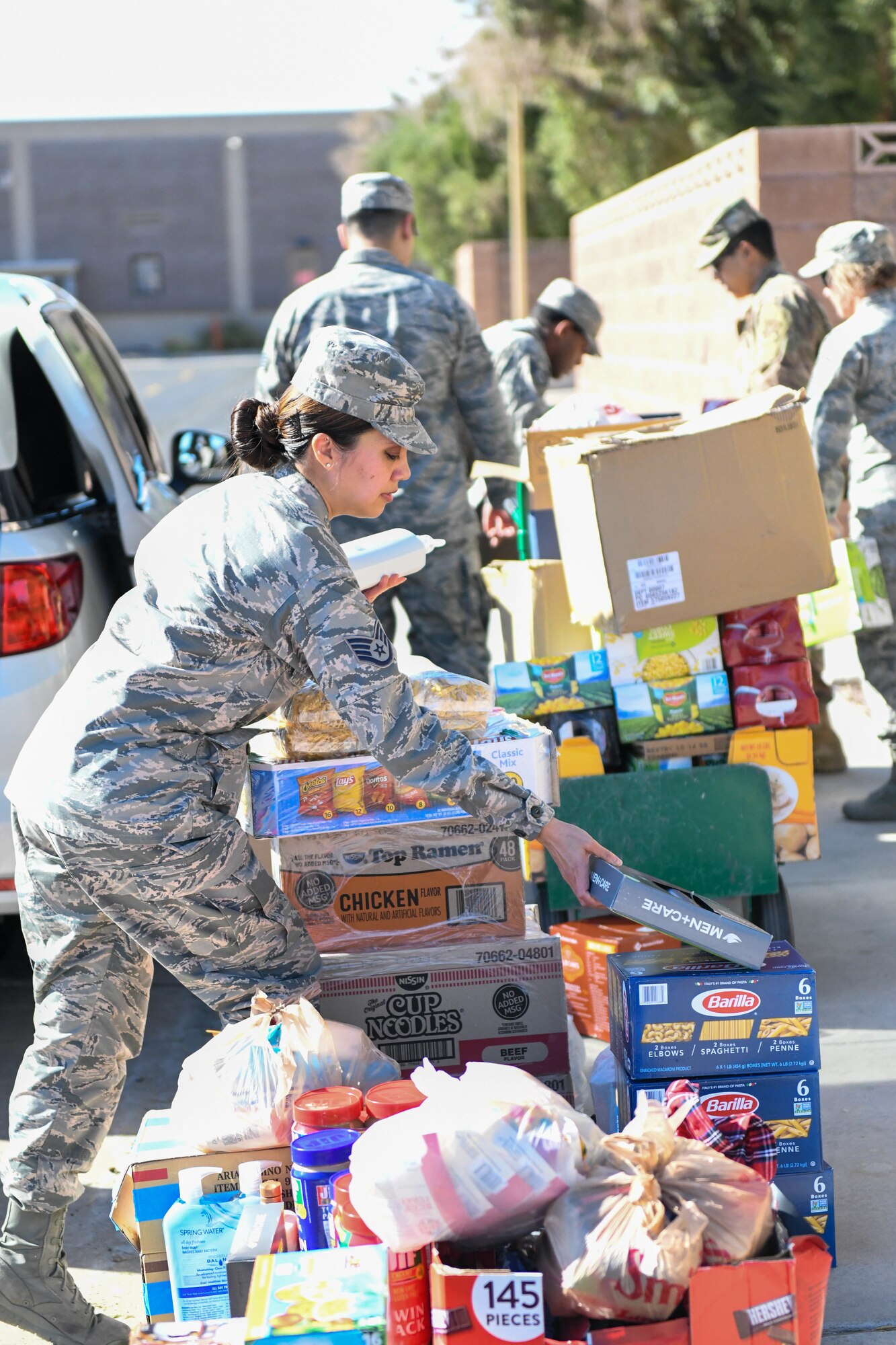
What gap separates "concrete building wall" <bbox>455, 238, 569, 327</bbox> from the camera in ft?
102

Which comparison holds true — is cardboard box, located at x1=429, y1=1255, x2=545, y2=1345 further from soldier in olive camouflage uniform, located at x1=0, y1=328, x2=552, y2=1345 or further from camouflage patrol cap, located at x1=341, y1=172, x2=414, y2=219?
camouflage patrol cap, located at x1=341, y1=172, x2=414, y2=219

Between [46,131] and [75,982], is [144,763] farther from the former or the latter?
[46,131]

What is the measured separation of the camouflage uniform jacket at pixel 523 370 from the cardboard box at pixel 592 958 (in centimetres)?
281

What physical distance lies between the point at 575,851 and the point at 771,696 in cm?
180

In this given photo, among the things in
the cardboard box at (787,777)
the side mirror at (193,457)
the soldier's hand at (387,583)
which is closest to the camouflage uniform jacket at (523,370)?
the side mirror at (193,457)

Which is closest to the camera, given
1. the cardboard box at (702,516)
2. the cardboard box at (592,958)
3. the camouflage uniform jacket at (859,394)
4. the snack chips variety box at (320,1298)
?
the snack chips variety box at (320,1298)

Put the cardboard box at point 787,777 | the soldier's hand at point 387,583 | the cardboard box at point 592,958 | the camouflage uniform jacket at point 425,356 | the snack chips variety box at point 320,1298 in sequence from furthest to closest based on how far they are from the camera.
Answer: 1. the camouflage uniform jacket at point 425,356
2. the cardboard box at point 787,777
3. the cardboard box at point 592,958
4. the soldier's hand at point 387,583
5. the snack chips variety box at point 320,1298

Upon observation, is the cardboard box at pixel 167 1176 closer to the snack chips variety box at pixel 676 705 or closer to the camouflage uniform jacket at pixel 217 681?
the camouflage uniform jacket at pixel 217 681

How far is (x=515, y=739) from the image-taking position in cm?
333

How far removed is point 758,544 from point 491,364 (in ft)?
5.28

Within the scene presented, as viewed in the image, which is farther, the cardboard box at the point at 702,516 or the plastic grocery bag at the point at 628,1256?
the cardboard box at the point at 702,516

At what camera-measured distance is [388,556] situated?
3691mm

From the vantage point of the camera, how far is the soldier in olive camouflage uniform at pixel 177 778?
255 centimetres

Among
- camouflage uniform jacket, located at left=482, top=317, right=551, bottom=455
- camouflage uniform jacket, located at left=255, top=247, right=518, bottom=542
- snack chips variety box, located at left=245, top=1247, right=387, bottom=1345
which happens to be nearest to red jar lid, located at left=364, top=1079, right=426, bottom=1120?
snack chips variety box, located at left=245, top=1247, right=387, bottom=1345
